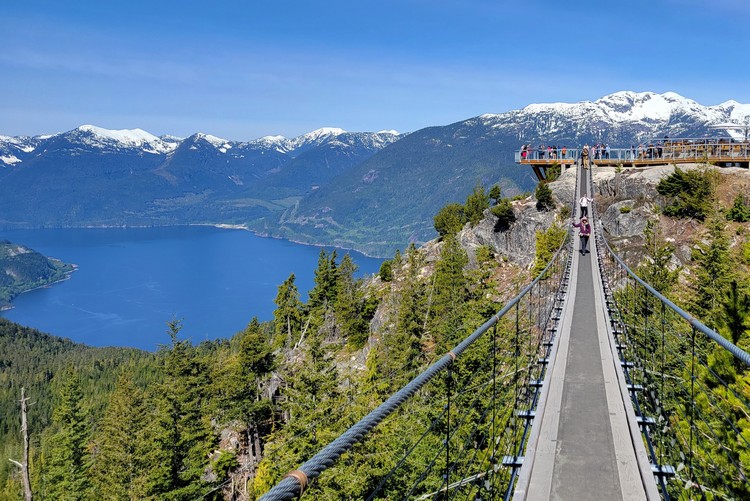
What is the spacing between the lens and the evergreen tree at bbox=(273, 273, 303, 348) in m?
51.2

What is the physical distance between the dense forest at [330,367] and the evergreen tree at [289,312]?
0.61 ft

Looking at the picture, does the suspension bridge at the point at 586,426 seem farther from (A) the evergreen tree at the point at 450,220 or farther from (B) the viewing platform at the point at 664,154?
(A) the evergreen tree at the point at 450,220

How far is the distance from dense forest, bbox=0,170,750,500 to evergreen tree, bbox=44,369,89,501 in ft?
0.39

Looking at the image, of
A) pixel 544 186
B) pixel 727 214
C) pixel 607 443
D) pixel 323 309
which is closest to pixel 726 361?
pixel 607 443

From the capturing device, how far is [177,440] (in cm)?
2600

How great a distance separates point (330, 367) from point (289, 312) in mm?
29175

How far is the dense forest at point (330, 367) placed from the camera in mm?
18266

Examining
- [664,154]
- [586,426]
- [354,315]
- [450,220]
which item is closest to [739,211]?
[664,154]

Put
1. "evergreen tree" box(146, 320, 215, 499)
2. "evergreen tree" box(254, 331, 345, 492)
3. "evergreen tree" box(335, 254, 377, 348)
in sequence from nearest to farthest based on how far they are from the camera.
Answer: "evergreen tree" box(254, 331, 345, 492) < "evergreen tree" box(146, 320, 215, 499) < "evergreen tree" box(335, 254, 377, 348)

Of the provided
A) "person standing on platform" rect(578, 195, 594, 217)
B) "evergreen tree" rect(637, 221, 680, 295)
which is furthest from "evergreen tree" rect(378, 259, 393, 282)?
"evergreen tree" rect(637, 221, 680, 295)

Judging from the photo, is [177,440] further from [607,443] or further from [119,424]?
[607,443]

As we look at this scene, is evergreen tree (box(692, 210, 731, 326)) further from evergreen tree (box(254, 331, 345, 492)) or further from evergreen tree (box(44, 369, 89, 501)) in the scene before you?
evergreen tree (box(44, 369, 89, 501))

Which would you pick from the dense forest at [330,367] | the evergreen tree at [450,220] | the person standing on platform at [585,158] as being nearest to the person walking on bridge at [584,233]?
the dense forest at [330,367]

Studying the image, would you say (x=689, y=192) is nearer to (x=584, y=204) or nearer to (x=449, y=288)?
(x=584, y=204)
